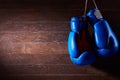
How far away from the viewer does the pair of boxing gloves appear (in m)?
1.33

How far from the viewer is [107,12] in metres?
1.85

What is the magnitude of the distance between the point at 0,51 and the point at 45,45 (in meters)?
0.33

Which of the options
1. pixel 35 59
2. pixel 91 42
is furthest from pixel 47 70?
pixel 91 42

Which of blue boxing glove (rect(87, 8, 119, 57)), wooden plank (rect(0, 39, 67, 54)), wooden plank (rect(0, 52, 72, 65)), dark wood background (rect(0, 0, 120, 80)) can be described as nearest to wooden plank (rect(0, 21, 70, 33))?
dark wood background (rect(0, 0, 120, 80))

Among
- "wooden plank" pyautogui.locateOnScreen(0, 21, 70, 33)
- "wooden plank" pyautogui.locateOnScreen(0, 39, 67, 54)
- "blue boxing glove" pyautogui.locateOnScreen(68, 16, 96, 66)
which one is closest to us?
"blue boxing glove" pyautogui.locateOnScreen(68, 16, 96, 66)

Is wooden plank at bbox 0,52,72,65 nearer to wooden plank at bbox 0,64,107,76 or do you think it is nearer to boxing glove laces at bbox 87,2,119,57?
wooden plank at bbox 0,64,107,76

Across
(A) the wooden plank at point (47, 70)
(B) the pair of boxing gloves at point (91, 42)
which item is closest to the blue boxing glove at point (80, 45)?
(B) the pair of boxing gloves at point (91, 42)

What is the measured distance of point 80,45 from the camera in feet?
4.57

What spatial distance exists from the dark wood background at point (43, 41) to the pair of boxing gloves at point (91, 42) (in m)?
0.16

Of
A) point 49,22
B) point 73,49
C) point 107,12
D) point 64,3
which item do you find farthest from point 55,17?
point 73,49

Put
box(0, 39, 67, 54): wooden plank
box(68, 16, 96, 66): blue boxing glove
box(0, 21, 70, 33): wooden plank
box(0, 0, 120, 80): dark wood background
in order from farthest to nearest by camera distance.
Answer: box(0, 21, 70, 33): wooden plank < box(0, 39, 67, 54): wooden plank < box(0, 0, 120, 80): dark wood background < box(68, 16, 96, 66): blue boxing glove

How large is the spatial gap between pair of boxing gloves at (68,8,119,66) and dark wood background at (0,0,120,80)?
16 centimetres

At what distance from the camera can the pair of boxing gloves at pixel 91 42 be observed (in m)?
1.33

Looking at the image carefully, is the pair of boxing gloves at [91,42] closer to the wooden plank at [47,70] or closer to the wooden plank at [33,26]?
the wooden plank at [47,70]
